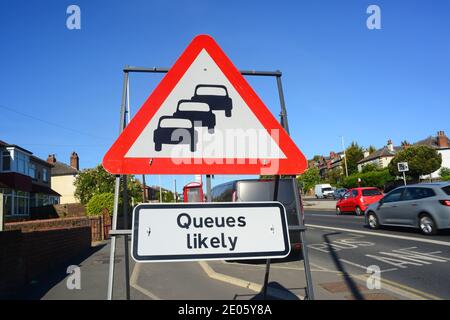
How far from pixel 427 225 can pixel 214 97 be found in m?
11.5

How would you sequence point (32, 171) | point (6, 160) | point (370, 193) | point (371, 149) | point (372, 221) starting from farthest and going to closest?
1. point (371, 149)
2. point (32, 171)
3. point (6, 160)
4. point (370, 193)
5. point (372, 221)

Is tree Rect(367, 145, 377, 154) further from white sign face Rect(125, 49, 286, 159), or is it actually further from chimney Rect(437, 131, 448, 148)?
white sign face Rect(125, 49, 286, 159)

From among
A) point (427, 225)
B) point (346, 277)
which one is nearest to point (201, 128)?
point (346, 277)

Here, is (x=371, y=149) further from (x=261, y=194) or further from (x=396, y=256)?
(x=396, y=256)

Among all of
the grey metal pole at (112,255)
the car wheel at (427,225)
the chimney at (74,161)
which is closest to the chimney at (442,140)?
the chimney at (74,161)

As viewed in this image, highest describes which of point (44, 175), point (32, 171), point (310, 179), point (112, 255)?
point (32, 171)

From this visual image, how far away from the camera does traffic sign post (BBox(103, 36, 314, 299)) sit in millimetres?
2391

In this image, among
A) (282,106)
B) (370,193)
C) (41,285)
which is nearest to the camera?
(282,106)

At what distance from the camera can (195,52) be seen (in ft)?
8.57

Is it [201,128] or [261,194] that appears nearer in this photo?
[201,128]

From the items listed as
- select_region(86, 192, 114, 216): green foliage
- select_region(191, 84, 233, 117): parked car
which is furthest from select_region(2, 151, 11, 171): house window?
select_region(191, 84, 233, 117): parked car

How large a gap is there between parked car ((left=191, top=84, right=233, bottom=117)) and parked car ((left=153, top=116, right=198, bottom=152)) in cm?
20

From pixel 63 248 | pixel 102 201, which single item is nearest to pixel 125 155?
pixel 63 248

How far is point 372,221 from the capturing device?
14.7m
